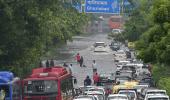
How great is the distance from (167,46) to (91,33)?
314 ft

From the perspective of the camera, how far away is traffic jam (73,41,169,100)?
116 feet

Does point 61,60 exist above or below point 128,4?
below

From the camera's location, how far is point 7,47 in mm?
42375

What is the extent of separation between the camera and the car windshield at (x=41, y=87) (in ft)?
114

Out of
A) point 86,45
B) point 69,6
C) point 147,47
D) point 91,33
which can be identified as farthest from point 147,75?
point 91,33

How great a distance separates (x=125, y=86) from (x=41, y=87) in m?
7.68

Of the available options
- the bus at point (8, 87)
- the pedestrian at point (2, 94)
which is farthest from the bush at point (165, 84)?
the pedestrian at point (2, 94)

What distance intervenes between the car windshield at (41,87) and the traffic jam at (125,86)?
1236 mm

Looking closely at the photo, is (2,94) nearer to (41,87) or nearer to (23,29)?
(41,87)

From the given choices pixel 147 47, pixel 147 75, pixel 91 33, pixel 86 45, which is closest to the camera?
pixel 147 47

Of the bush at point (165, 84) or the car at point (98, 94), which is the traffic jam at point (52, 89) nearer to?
the car at point (98, 94)

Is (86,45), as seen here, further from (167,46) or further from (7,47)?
(167,46)

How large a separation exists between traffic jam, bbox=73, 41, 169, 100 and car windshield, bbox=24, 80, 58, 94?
1.24 metres

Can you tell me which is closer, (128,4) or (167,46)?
(167,46)
